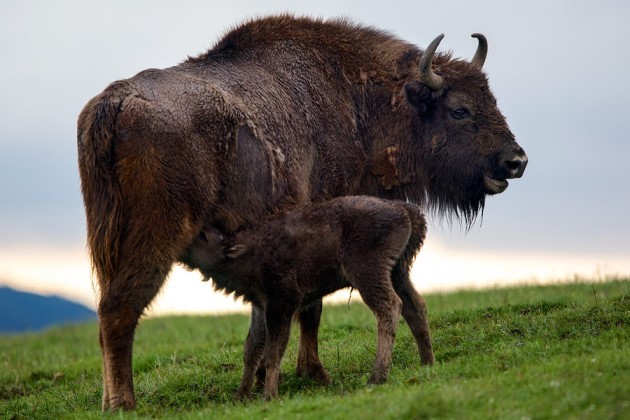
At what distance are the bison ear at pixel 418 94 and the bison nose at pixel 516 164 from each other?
998mm

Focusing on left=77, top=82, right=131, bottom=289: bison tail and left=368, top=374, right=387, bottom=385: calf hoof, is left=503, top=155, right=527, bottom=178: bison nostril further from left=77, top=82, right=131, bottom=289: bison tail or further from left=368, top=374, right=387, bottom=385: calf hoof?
left=77, top=82, right=131, bottom=289: bison tail

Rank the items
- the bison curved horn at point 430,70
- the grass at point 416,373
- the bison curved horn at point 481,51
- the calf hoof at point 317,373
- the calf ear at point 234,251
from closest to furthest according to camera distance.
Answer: the grass at point 416,373, the calf ear at point 234,251, the calf hoof at point 317,373, the bison curved horn at point 430,70, the bison curved horn at point 481,51

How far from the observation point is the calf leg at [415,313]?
29.8 ft

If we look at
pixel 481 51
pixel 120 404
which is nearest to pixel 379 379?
pixel 120 404

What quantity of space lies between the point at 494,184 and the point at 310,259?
2.73 meters

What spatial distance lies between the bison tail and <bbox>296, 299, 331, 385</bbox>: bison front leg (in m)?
1.95

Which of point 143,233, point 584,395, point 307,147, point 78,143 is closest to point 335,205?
point 307,147

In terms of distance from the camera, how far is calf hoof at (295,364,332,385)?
938 cm

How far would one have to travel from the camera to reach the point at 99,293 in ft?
28.0

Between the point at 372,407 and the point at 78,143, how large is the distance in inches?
138

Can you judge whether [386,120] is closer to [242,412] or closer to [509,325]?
[509,325]

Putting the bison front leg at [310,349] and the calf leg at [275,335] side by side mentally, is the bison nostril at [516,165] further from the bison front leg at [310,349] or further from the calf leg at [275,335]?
the calf leg at [275,335]

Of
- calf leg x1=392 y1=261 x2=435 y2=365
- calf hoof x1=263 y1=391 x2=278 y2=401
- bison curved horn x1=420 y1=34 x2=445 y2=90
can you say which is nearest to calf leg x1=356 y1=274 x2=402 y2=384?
calf leg x1=392 y1=261 x2=435 y2=365

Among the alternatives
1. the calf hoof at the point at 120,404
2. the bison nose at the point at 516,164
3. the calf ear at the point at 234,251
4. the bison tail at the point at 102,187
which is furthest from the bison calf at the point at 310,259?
the bison nose at the point at 516,164
